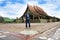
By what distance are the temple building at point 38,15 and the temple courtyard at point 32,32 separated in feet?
0.39

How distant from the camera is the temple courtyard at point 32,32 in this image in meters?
2.81

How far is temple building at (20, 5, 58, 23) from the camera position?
135 inches

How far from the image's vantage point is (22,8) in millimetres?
3592

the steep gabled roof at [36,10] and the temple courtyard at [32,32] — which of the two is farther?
the steep gabled roof at [36,10]

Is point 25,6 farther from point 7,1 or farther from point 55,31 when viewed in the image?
point 55,31

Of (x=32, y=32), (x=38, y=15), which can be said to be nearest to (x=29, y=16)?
(x=38, y=15)

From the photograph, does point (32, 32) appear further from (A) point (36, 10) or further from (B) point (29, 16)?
(A) point (36, 10)

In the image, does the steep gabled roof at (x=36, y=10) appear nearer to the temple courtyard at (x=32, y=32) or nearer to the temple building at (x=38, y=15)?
the temple building at (x=38, y=15)

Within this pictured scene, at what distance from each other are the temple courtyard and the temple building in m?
0.12

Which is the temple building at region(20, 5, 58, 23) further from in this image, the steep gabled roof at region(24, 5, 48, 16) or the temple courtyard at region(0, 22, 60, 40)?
the temple courtyard at region(0, 22, 60, 40)

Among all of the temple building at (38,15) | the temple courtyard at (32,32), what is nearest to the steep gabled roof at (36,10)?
the temple building at (38,15)

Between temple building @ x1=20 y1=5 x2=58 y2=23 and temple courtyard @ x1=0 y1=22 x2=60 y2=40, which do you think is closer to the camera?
temple courtyard @ x1=0 y1=22 x2=60 y2=40

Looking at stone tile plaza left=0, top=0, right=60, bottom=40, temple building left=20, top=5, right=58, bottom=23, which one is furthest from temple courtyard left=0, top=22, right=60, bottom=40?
temple building left=20, top=5, right=58, bottom=23

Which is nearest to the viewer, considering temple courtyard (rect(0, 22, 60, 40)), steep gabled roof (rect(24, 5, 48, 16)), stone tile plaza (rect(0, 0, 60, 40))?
temple courtyard (rect(0, 22, 60, 40))
